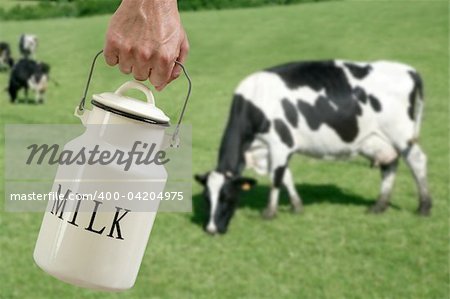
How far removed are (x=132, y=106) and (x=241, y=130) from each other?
236 inches

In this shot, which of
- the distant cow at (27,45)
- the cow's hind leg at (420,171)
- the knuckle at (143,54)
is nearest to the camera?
the knuckle at (143,54)

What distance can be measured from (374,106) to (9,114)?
30.0 ft

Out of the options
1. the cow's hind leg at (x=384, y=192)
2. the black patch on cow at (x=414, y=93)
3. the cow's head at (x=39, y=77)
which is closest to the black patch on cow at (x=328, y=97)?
the black patch on cow at (x=414, y=93)

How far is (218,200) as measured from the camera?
7840 mm

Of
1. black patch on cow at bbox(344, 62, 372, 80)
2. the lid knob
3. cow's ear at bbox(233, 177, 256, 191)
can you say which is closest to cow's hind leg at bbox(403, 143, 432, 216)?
black patch on cow at bbox(344, 62, 372, 80)

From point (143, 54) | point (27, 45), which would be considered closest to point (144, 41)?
point (143, 54)

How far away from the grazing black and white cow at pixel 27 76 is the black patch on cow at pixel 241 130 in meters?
9.52

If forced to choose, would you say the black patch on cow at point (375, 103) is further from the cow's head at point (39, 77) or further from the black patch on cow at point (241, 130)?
the cow's head at point (39, 77)

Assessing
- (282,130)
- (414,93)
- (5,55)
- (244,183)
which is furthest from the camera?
(5,55)

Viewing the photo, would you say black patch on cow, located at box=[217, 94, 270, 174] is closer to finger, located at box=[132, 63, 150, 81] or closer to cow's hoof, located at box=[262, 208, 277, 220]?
cow's hoof, located at box=[262, 208, 277, 220]

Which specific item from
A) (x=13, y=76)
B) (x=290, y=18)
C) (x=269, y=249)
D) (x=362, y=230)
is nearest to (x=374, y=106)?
(x=362, y=230)

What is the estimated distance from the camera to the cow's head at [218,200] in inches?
309

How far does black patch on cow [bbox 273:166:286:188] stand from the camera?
8.45 m

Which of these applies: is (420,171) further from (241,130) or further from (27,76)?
(27,76)
